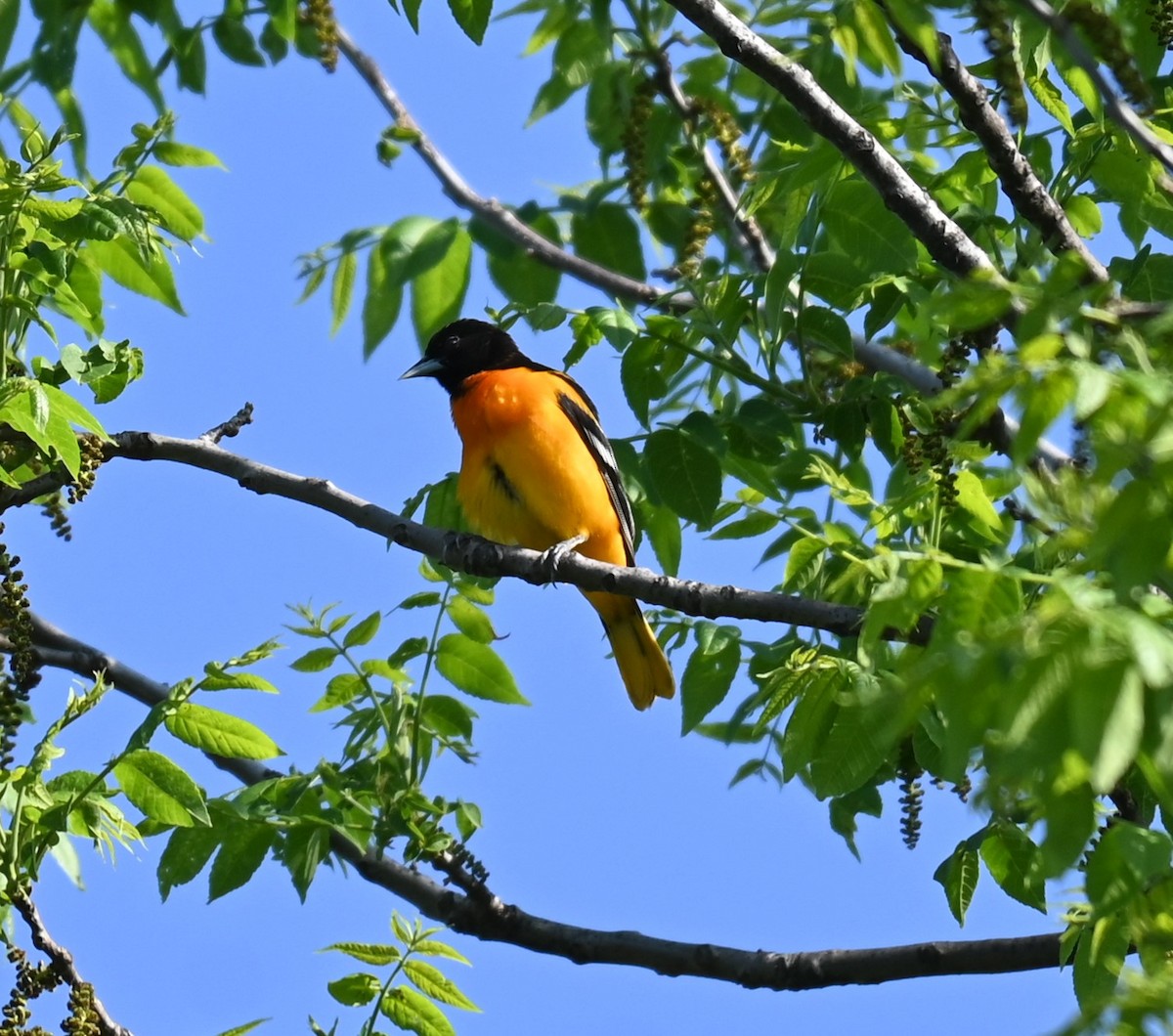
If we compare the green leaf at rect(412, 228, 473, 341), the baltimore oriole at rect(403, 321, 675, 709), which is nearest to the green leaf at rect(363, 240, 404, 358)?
the green leaf at rect(412, 228, 473, 341)

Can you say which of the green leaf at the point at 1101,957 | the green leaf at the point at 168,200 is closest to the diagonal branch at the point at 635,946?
the green leaf at the point at 1101,957

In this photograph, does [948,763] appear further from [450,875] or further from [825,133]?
[450,875]

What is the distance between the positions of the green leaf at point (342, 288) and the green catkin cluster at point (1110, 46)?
105 inches

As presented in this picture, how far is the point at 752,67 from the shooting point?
148 inches

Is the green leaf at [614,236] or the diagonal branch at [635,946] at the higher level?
the green leaf at [614,236]

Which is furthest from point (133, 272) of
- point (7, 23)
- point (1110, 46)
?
point (1110, 46)

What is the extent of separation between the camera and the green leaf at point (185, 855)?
389cm

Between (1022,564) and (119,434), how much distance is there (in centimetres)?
235

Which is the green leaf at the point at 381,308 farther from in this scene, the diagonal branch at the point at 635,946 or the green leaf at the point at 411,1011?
the green leaf at the point at 411,1011

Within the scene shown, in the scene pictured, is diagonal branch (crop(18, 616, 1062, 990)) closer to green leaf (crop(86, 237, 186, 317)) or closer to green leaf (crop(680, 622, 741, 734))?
green leaf (crop(680, 622, 741, 734))

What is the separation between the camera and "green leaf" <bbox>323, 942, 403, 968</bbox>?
3.90 m

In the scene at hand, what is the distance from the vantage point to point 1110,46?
293 cm

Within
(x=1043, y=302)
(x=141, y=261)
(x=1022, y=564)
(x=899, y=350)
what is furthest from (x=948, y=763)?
(x=899, y=350)

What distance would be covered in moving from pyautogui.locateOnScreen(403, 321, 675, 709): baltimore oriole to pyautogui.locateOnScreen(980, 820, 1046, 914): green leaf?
86.3 inches
